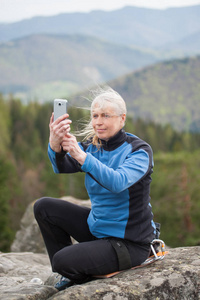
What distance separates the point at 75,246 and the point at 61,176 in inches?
2019

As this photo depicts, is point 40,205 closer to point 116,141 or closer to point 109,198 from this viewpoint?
point 109,198

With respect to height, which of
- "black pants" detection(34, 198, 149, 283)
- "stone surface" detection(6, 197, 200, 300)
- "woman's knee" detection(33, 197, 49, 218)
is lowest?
"stone surface" detection(6, 197, 200, 300)

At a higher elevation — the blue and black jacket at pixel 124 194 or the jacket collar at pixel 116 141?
the jacket collar at pixel 116 141

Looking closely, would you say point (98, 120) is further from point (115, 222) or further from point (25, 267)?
point (25, 267)

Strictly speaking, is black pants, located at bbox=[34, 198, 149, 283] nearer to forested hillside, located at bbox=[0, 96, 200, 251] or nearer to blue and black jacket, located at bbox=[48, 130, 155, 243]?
blue and black jacket, located at bbox=[48, 130, 155, 243]

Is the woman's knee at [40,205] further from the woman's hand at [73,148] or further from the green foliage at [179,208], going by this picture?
the green foliage at [179,208]

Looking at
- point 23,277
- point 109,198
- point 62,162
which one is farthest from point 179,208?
point 109,198

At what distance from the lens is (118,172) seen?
11.6 ft

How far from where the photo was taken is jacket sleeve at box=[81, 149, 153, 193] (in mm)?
3490

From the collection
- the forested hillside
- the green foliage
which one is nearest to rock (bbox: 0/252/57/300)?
the forested hillside

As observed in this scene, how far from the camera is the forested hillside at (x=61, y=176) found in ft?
119

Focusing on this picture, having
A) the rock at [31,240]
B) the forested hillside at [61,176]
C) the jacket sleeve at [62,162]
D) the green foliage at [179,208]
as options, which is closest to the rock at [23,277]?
the jacket sleeve at [62,162]

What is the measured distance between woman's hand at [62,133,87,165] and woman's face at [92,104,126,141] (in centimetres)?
46

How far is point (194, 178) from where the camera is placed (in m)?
39.8
